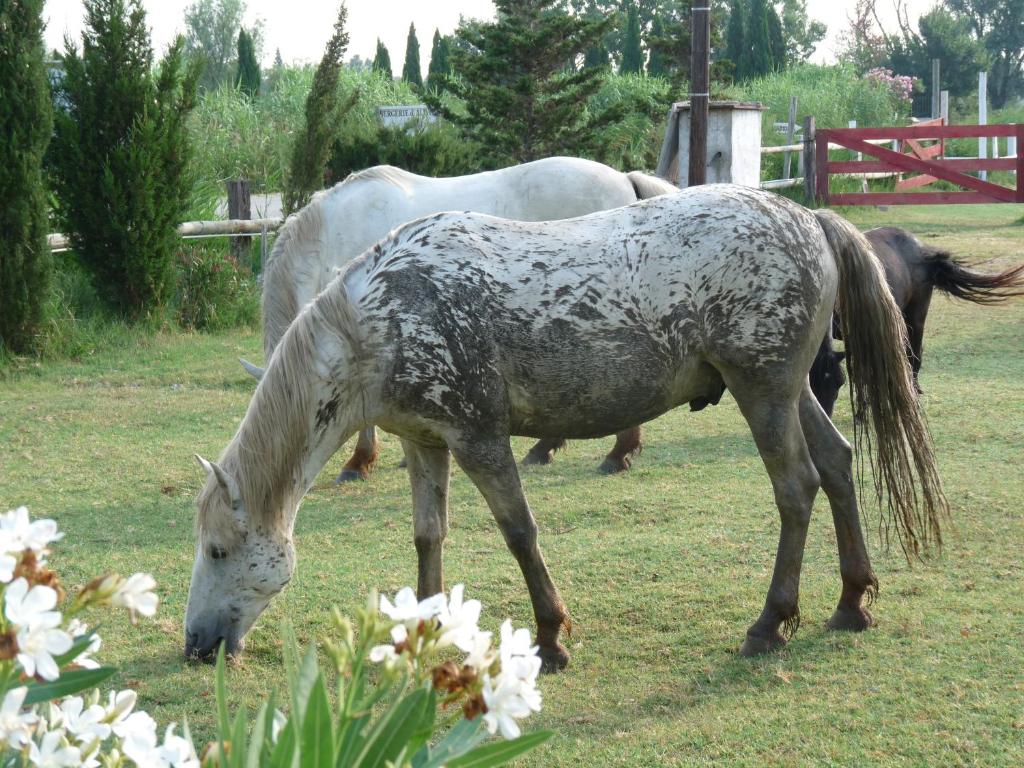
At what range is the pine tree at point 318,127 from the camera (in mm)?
10969

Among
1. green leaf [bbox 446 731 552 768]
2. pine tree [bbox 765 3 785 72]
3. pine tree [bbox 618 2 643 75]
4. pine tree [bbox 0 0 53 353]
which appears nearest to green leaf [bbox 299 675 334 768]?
green leaf [bbox 446 731 552 768]

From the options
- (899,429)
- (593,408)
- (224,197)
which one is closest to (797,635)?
(899,429)

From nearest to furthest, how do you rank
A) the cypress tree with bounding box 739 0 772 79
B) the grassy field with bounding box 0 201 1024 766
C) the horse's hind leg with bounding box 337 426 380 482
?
the grassy field with bounding box 0 201 1024 766 < the horse's hind leg with bounding box 337 426 380 482 < the cypress tree with bounding box 739 0 772 79

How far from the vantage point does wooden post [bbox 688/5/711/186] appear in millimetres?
10109

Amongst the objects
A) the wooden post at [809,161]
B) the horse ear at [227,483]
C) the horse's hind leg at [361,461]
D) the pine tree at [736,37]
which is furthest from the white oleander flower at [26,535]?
the pine tree at [736,37]

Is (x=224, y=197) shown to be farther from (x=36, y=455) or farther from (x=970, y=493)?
(x=970, y=493)

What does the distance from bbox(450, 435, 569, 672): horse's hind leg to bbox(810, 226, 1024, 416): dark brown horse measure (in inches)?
117

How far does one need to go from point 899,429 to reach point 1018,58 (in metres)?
61.4

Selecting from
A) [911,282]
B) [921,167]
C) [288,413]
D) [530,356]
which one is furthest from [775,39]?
[288,413]

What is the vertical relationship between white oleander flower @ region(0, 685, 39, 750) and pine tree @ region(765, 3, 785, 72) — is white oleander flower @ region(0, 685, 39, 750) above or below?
below

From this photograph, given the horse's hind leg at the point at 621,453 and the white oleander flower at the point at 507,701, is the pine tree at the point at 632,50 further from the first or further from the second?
the white oleander flower at the point at 507,701

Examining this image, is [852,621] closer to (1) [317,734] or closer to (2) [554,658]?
(2) [554,658]

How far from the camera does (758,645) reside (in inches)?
157

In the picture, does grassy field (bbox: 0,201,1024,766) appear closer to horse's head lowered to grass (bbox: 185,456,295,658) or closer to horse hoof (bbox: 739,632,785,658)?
horse hoof (bbox: 739,632,785,658)
